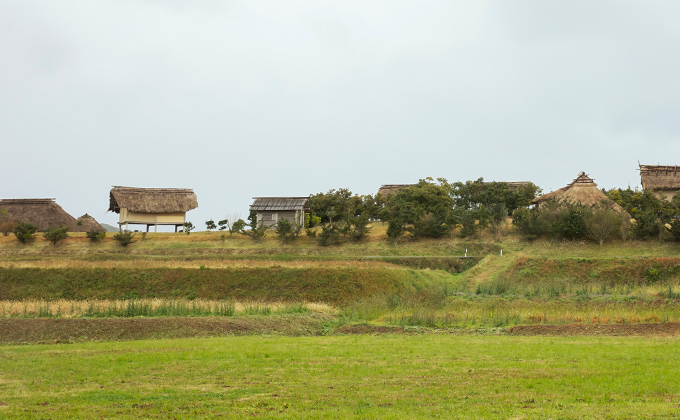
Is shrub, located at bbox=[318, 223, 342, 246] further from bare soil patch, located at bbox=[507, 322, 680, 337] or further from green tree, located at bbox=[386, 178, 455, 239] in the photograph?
bare soil patch, located at bbox=[507, 322, 680, 337]

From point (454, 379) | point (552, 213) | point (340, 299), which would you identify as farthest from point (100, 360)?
point (552, 213)

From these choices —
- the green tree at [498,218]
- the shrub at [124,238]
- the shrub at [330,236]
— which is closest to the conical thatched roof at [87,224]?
the shrub at [124,238]

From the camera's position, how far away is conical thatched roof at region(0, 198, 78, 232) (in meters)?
69.8

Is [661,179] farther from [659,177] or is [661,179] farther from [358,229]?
[358,229]

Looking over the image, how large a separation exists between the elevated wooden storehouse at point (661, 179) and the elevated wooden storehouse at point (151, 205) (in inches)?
1937

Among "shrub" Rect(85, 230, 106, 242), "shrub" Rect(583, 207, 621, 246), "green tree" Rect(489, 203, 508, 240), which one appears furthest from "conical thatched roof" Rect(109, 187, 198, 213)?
"shrub" Rect(583, 207, 621, 246)

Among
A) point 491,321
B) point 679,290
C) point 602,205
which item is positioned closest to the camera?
point 491,321

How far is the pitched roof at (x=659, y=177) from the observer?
61094mm

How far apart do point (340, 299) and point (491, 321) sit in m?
10.9

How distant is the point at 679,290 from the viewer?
2783cm

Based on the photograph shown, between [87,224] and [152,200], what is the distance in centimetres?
1407

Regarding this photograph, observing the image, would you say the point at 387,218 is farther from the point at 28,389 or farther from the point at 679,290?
the point at 28,389

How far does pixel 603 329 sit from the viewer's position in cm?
1842

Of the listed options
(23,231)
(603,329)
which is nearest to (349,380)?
(603,329)
